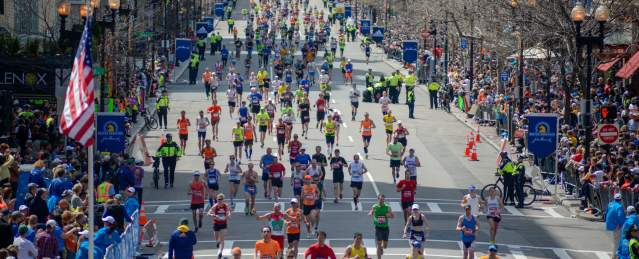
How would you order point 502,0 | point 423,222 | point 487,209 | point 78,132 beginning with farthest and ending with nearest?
point 502,0 → point 487,209 → point 423,222 → point 78,132

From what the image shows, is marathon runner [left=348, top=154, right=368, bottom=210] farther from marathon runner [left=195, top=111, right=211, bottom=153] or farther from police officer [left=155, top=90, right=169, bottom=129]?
police officer [left=155, top=90, right=169, bottom=129]

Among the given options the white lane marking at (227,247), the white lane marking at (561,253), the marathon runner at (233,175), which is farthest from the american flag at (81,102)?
the marathon runner at (233,175)

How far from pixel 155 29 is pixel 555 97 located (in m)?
35.2

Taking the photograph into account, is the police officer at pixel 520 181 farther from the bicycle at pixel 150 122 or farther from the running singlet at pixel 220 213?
the bicycle at pixel 150 122

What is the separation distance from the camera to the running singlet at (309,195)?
114 feet

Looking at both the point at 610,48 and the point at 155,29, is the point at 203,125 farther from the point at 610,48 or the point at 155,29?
the point at 155,29

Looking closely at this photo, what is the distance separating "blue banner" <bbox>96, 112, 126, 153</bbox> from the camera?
4128 centimetres

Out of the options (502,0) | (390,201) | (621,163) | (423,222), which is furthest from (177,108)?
(423,222)

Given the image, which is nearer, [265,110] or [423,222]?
[423,222]

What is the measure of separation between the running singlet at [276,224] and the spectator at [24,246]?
614cm

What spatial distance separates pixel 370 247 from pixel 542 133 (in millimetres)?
11655

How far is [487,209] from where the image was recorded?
33.5 meters

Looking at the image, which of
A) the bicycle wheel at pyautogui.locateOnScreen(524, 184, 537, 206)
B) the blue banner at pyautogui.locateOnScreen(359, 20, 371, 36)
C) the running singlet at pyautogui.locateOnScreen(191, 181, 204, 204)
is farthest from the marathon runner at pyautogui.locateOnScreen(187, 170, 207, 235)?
the blue banner at pyautogui.locateOnScreen(359, 20, 371, 36)

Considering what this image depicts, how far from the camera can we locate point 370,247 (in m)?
33.2
